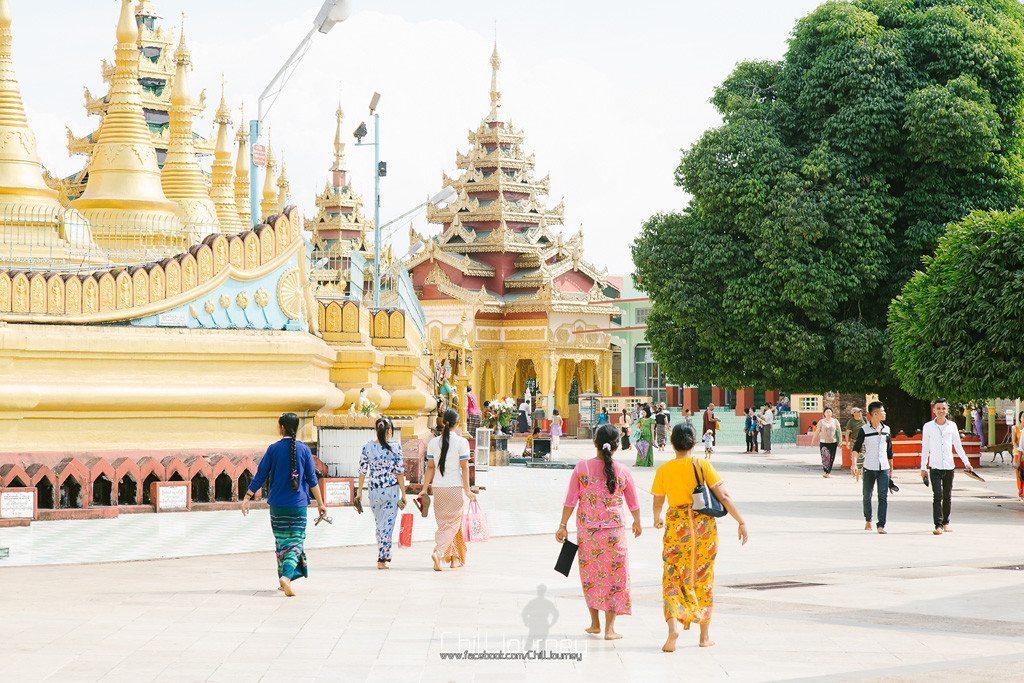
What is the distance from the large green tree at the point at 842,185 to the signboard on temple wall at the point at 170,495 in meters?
18.4

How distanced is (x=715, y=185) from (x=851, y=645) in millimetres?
26909

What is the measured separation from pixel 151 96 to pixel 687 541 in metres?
37.1

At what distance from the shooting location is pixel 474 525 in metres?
13.6

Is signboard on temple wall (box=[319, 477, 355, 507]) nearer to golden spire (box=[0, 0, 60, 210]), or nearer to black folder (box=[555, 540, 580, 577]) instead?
golden spire (box=[0, 0, 60, 210])

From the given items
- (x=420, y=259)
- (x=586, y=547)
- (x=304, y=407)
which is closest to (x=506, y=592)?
(x=586, y=547)

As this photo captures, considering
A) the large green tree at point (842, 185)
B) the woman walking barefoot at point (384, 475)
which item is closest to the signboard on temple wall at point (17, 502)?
the woman walking barefoot at point (384, 475)

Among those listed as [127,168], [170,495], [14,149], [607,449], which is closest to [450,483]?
[607,449]

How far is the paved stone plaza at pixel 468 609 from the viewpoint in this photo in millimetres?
8453

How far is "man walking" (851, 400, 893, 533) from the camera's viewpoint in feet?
58.2

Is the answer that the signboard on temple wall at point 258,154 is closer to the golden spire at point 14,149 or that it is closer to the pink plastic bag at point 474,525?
the golden spire at point 14,149

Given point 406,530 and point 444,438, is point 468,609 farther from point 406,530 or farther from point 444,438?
point 406,530

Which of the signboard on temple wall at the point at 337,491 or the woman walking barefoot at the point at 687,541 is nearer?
the woman walking barefoot at the point at 687,541

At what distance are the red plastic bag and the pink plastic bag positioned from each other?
0.75 metres

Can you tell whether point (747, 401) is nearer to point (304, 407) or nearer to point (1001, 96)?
point (1001, 96)
